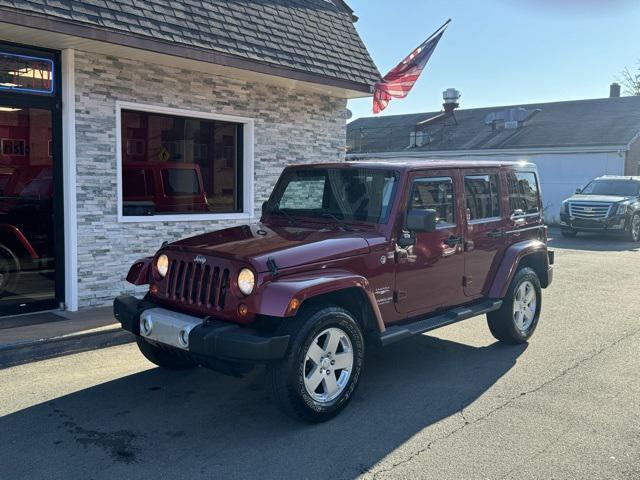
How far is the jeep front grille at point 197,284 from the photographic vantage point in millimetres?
4355

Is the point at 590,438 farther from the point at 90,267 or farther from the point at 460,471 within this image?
the point at 90,267

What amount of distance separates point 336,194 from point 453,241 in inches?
46.2

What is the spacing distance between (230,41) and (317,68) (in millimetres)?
1574

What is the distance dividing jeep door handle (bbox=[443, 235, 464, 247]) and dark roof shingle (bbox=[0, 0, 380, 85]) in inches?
164

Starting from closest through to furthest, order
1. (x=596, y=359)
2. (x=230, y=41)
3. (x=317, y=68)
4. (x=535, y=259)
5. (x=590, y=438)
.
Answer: (x=590, y=438), (x=596, y=359), (x=535, y=259), (x=230, y=41), (x=317, y=68)

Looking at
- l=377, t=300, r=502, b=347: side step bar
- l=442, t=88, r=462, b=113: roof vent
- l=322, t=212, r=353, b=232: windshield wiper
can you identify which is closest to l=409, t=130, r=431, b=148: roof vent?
l=442, t=88, r=462, b=113: roof vent

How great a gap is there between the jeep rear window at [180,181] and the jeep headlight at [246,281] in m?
5.27

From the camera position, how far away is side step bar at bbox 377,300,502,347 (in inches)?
192

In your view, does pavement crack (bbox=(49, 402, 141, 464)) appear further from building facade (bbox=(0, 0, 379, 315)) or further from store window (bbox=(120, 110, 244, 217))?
store window (bbox=(120, 110, 244, 217))

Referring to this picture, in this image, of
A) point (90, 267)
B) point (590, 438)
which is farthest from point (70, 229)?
point (590, 438)

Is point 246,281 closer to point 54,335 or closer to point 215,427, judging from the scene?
point 215,427

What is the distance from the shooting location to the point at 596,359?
6.06 meters

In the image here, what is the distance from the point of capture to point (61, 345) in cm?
620

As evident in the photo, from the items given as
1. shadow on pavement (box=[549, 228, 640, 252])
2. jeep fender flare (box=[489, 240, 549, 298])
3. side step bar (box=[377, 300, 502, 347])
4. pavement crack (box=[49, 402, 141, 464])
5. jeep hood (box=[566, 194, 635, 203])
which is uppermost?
jeep hood (box=[566, 194, 635, 203])
